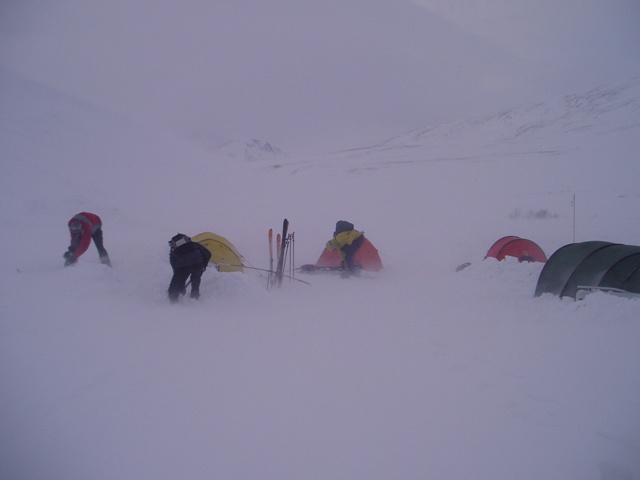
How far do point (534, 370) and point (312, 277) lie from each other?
657cm

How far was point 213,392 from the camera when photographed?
336 cm

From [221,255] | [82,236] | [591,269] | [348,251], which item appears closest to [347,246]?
[348,251]

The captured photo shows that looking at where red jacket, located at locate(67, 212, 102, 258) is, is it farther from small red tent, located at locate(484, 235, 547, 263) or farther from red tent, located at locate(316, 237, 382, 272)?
small red tent, located at locate(484, 235, 547, 263)

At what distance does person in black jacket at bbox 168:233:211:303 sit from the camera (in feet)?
20.6

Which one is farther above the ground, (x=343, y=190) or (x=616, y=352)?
(x=343, y=190)

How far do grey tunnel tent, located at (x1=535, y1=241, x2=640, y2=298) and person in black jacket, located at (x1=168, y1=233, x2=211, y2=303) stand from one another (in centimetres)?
574

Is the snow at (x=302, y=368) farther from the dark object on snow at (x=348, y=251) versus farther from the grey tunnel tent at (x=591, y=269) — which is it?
the dark object on snow at (x=348, y=251)

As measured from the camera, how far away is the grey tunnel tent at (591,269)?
5.38 meters

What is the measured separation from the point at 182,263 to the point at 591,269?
632cm

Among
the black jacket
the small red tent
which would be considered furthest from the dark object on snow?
the black jacket

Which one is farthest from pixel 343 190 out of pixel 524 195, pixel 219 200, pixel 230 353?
pixel 230 353

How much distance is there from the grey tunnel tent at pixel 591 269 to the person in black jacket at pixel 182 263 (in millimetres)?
5735

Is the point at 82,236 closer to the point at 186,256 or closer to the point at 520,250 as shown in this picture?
the point at 186,256

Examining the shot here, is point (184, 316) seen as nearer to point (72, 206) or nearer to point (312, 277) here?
point (312, 277)
